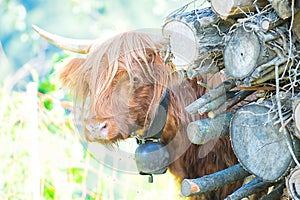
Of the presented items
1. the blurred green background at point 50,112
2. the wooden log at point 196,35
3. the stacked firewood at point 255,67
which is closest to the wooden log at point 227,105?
the stacked firewood at point 255,67

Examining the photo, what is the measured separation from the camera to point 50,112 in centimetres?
530

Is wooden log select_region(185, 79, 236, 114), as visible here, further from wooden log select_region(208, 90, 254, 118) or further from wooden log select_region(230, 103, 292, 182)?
wooden log select_region(230, 103, 292, 182)

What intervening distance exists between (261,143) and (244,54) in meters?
0.31

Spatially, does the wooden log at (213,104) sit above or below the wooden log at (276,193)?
above

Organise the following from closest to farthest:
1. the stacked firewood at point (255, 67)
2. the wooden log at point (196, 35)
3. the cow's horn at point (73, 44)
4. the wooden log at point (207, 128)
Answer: the stacked firewood at point (255, 67)
the wooden log at point (196, 35)
the wooden log at point (207, 128)
the cow's horn at point (73, 44)

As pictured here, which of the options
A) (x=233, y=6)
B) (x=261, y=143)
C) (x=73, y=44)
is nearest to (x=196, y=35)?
(x=233, y=6)

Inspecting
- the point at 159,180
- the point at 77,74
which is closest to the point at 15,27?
the point at 159,180

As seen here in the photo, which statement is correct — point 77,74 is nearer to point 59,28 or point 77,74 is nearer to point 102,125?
point 102,125

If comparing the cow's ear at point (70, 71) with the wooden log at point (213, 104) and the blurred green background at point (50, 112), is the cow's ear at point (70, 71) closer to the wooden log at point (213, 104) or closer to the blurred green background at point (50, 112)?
the blurred green background at point (50, 112)

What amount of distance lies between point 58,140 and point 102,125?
2.42m

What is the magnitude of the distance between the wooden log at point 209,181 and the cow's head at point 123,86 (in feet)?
1.82

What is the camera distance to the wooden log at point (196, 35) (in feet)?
7.80

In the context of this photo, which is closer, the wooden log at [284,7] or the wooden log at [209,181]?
the wooden log at [284,7]

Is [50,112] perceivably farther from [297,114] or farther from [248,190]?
[297,114]
